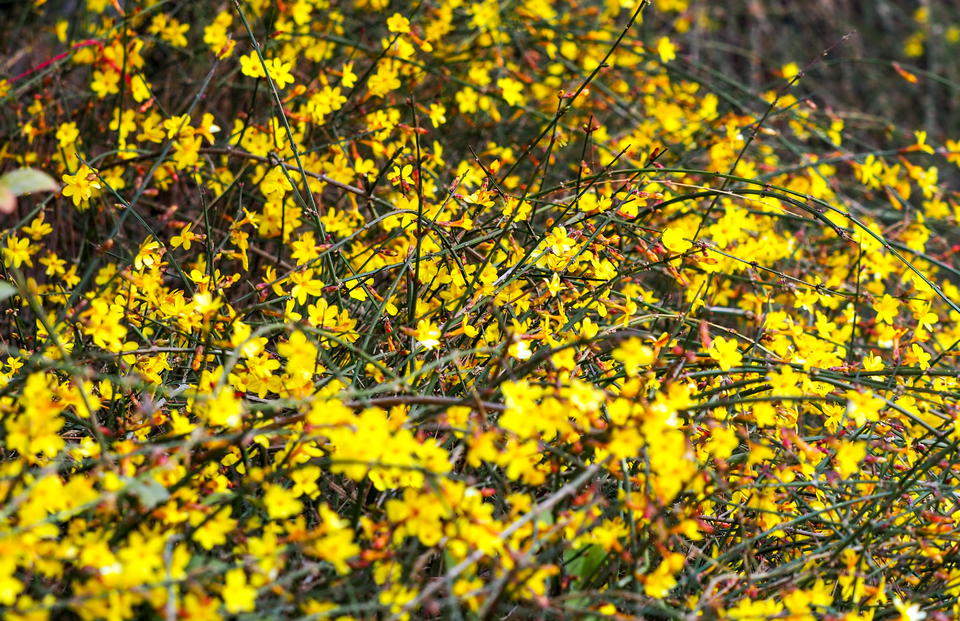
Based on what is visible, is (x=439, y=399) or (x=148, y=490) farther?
(x=439, y=399)

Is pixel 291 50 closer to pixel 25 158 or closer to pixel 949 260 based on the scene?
pixel 25 158

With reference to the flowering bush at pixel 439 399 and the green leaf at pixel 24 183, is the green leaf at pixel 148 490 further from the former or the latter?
the green leaf at pixel 24 183

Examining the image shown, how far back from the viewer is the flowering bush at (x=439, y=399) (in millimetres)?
1376

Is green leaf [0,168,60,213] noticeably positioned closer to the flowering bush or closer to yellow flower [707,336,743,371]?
the flowering bush

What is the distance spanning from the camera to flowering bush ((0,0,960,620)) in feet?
4.51

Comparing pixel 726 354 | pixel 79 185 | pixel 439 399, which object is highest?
pixel 79 185

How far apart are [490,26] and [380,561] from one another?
7.31ft

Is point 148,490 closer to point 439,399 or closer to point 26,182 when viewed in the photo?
point 439,399

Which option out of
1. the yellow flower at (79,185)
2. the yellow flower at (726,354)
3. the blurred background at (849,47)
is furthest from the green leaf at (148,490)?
the blurred background at (849,47)

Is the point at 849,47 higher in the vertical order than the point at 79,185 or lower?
lower

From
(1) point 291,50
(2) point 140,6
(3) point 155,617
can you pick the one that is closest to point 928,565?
(3) point 155,617

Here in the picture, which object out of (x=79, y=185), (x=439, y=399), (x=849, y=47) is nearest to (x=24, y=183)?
(x=79, y=185)

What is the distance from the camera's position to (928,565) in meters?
1.82

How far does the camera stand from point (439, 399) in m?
1.51
